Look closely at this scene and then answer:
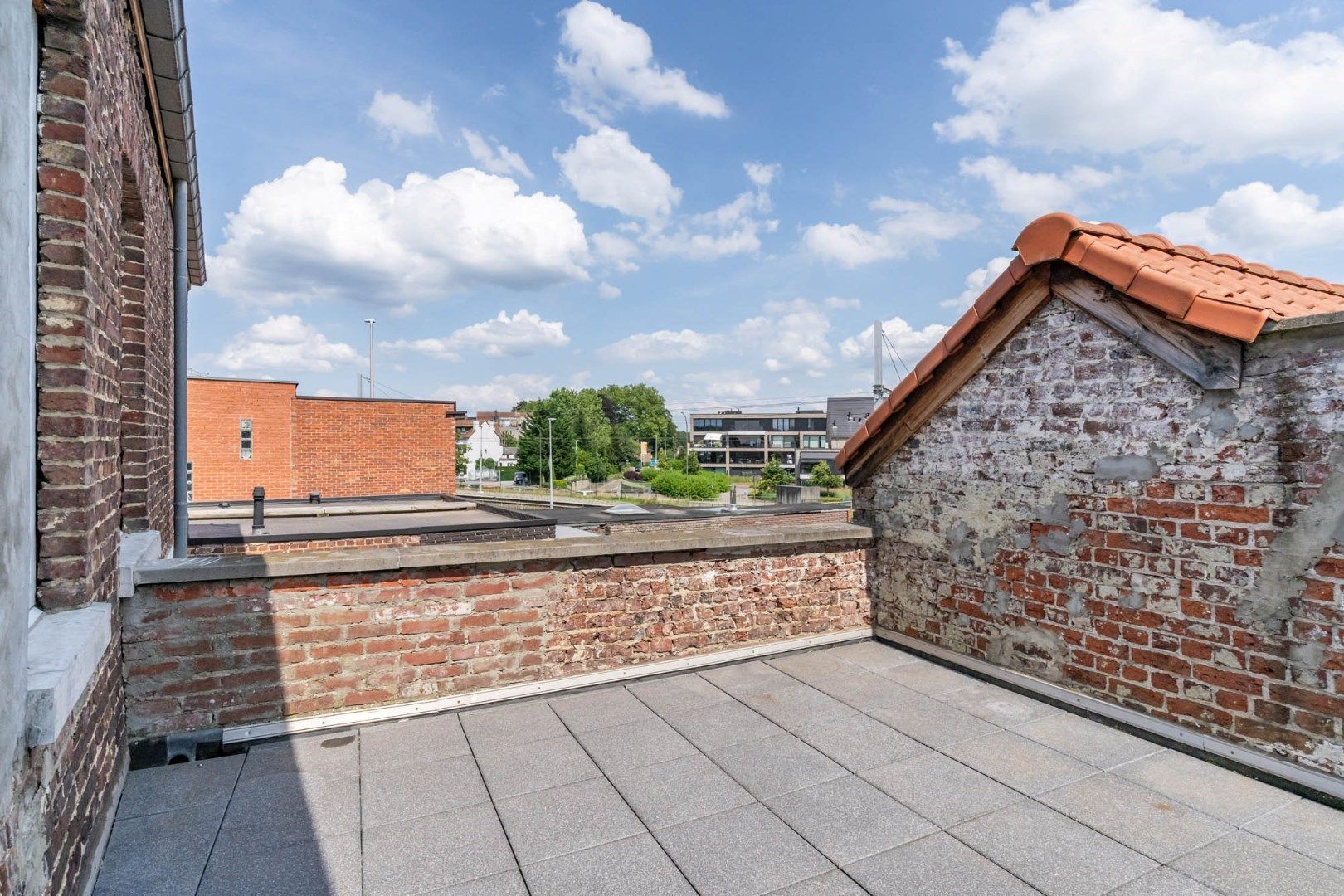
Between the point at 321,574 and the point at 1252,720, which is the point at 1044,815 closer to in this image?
the point at 1252,720

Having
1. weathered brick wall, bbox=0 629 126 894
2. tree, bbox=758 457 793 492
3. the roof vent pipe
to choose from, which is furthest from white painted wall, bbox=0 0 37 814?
tree, bbox=758 457 793 492

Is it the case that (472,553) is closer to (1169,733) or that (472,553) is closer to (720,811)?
(720,811)

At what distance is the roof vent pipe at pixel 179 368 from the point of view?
209 inches

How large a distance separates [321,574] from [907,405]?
403 centimetres

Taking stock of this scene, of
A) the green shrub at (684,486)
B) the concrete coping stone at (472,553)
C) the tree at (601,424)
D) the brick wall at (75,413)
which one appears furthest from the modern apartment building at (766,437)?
the brick wall at (75,413)

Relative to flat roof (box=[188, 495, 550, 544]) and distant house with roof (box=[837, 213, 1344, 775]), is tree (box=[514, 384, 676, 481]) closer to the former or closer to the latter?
flat roof (box=[188, 495, 550, 544])

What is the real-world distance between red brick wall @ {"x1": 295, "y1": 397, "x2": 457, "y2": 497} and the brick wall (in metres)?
20.7

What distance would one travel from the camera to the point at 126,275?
4.08 metres

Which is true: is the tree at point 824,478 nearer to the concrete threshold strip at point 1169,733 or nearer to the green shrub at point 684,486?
the green shrub at point 684,486

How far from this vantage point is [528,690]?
4109 millimetres

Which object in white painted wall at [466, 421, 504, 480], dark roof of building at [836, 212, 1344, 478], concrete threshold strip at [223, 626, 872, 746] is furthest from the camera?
white painted wall at [466, 421, 504, 480]

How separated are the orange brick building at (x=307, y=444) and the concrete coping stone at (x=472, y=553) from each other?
2002 cm

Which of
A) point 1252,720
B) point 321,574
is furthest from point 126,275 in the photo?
point 1252,720

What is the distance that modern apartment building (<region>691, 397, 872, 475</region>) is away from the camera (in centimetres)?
7744
